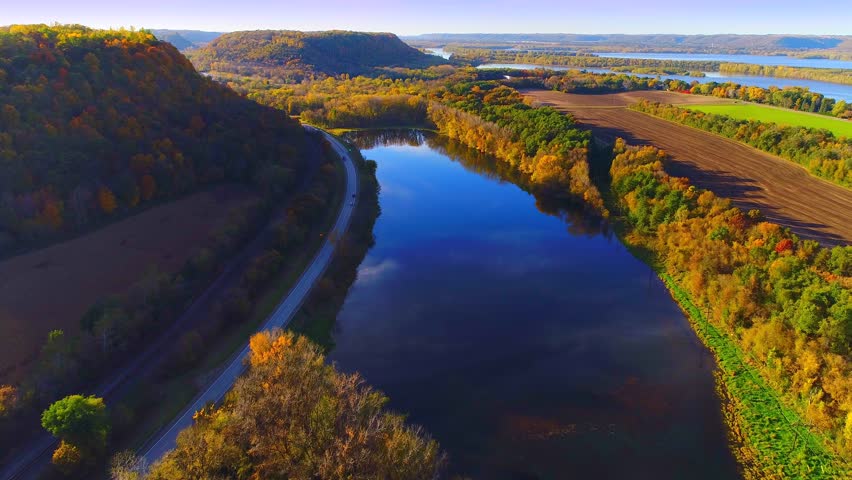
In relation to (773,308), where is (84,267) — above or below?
above

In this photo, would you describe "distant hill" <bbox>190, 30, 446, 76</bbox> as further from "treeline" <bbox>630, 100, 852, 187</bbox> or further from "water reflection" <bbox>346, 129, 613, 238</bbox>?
"treeline" <bbox>630, 100, 852, 187</bbox>

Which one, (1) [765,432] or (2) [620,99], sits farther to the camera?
(2) [620,99]

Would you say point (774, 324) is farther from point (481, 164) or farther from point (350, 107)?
point (350, 107)

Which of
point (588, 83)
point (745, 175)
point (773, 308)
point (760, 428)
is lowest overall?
point (760, 428)

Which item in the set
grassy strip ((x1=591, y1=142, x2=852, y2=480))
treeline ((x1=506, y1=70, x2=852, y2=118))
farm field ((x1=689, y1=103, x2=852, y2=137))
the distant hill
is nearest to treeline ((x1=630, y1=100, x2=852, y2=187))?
farm field ((x1=689, y1=103, x2=852, y2=137))

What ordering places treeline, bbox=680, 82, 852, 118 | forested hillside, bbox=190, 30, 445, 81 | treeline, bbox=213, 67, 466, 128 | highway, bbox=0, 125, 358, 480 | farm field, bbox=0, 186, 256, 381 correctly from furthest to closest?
forested hillside, bbox=190, 30, 445, 81 → treeline, bbox=213, 67, 466, 128 → treeline, bbox=680, 82, 852, 118 → farm field, bbox=0, 186, 256, 381 → highway, bbox=0, 125, 358, 480

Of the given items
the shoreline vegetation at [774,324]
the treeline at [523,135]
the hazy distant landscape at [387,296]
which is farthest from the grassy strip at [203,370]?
the treeline at [523,135]

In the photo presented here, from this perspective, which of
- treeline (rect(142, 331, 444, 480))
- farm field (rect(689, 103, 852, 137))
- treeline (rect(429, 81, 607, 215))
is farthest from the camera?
farm field (rect(689, 103, 852, 137))

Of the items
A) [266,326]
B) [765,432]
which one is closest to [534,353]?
[765,432]
